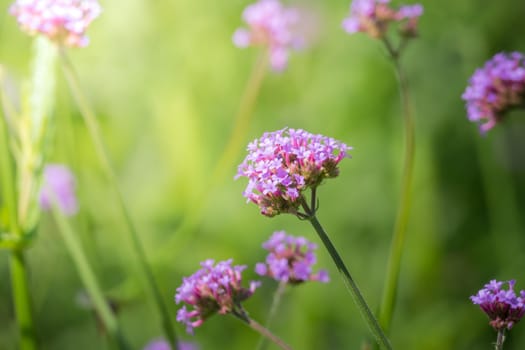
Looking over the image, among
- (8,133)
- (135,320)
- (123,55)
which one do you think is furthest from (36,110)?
(123,55)

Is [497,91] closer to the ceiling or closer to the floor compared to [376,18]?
closer to the floor

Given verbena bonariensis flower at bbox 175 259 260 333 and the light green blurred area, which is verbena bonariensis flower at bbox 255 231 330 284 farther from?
the light green blurred area

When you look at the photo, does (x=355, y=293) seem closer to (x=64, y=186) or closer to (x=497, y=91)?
(x=497, y=91)

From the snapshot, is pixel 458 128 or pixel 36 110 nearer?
pixel 36 110

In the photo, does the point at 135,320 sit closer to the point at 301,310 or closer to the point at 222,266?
the point at 301,310

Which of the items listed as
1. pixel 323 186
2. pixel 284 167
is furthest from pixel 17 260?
pixel 323 186

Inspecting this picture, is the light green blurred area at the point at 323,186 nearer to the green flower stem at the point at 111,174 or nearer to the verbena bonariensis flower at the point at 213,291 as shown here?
the green flower stem at the point at 111,174
